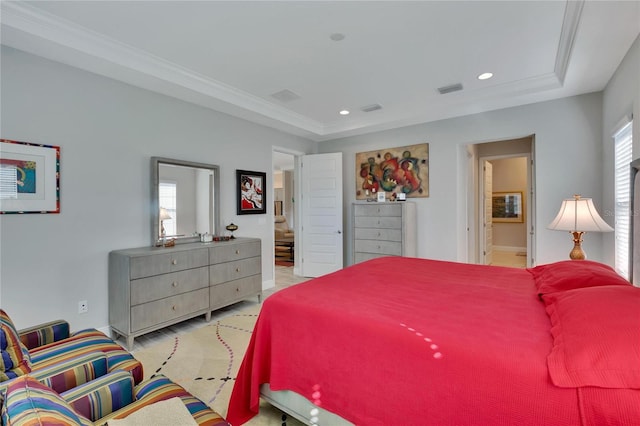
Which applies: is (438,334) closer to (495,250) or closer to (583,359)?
(583,359)

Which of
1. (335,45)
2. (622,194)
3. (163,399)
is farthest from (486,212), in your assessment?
(163,399)

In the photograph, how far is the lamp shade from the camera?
2.73 m

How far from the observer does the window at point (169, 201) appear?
3.48m

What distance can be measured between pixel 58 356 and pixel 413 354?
1.82 metres

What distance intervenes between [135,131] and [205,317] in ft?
7.30

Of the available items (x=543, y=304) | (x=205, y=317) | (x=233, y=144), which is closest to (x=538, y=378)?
(x=543, y=304)

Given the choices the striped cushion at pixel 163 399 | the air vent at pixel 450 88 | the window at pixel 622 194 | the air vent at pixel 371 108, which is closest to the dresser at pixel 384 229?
the air vent at pixel 371 108

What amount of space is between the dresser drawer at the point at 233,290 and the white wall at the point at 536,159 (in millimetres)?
2591

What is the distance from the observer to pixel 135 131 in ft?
10.7

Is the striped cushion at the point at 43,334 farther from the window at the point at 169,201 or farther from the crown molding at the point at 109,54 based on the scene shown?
the crown molding at the point at 109,54

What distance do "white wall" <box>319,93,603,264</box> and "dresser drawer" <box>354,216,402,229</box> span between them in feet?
1.76

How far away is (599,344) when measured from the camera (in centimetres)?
103

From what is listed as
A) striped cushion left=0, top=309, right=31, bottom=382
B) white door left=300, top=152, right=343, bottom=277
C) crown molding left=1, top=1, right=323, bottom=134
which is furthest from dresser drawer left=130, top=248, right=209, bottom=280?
white door left=300, top=152, right=343, bottom=277

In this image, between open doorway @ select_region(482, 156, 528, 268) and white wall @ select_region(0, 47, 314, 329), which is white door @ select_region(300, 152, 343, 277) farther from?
open doorway @ select_region(482, 156, 528, 268)
